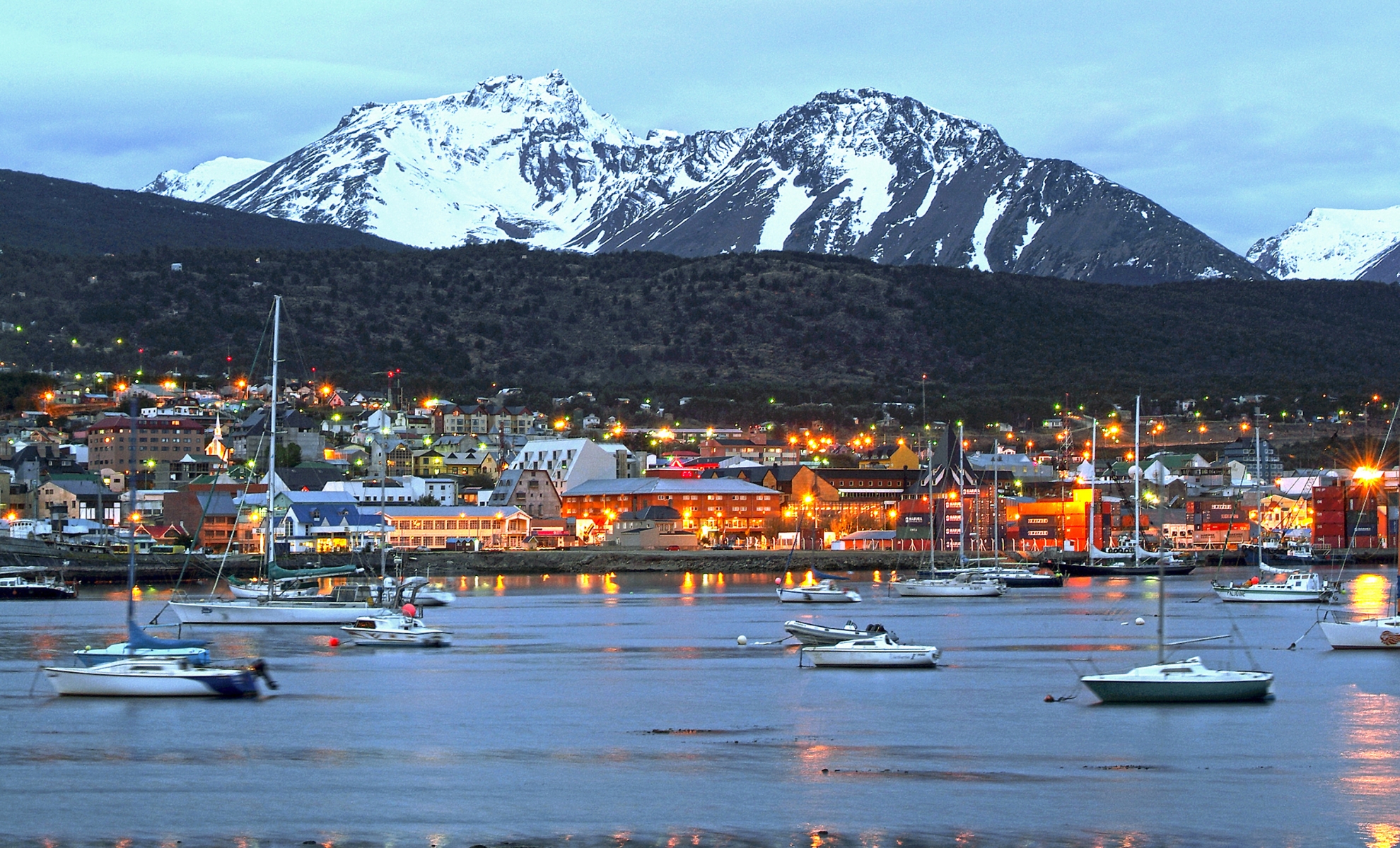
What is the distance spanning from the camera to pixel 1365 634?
172 ft

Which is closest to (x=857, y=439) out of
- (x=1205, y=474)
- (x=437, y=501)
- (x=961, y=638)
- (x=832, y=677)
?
(x=1205, y=474)

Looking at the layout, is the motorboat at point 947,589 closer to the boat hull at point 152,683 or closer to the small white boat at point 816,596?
the small white boat at point 816,596

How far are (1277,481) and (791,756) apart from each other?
5234 inches

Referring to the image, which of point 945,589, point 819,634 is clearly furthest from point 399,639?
point 945,589

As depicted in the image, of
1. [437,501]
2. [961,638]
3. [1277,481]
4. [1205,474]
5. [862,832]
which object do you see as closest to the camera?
[862,832]

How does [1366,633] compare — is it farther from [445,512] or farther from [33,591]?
[445,512]

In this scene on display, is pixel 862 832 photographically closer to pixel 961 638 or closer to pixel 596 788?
pixel 596 788

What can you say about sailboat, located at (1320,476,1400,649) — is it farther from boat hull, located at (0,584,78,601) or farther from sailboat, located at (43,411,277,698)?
boat hull, located at (0,584,78,601)

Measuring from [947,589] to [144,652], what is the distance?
53.9 m

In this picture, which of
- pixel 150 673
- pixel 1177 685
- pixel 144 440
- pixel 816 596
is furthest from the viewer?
pixel 144 440

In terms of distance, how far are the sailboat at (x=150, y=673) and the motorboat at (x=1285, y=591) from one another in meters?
54.5

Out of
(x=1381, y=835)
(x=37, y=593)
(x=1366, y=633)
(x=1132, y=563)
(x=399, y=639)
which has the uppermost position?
(x=1132, y=563)

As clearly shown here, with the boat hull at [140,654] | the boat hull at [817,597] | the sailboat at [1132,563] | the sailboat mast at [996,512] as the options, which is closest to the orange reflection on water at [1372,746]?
the boat hull at [140,654]

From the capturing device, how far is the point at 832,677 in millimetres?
45906
